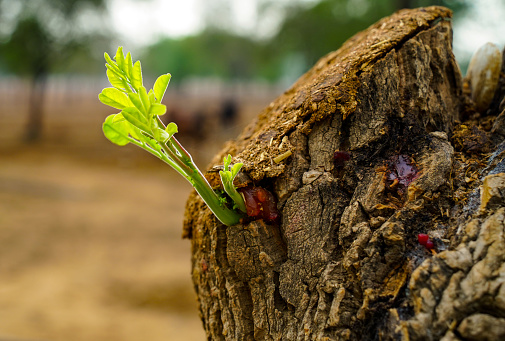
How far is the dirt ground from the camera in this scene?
16.1 ft

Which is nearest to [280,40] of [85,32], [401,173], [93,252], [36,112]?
[85,32]

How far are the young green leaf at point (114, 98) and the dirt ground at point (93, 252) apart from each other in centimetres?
393

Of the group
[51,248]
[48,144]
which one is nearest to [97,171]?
[48,144]

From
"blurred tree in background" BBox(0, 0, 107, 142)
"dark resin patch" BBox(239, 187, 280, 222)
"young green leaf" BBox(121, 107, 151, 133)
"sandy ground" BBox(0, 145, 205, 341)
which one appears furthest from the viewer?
"blurred tree in background" BBox(0, 0, 107, 142)

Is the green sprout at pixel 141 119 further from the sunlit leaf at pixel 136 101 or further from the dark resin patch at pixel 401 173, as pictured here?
the dark resin patch at pixel 401 173

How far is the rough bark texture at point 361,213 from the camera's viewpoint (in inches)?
37.7

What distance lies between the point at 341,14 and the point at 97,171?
9477 millimetres

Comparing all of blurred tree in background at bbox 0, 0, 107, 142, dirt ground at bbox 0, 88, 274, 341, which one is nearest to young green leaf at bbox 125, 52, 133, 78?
dirt ground at bbox 0, 88, 274, 341

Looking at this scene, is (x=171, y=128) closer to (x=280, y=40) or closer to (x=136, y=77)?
(x=136, y=77)

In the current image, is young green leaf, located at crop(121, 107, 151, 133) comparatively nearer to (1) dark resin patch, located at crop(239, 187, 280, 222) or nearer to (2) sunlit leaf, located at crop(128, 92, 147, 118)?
(2) sunlit leaf, located at crop(128, 92, 147, 118)

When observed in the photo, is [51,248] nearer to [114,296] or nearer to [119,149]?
[114,296]

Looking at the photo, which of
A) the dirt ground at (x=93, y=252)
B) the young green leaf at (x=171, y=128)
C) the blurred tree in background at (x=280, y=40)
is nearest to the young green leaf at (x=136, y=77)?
the young green leaf at (x=171, y=128)

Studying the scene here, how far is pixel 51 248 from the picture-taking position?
673 cm

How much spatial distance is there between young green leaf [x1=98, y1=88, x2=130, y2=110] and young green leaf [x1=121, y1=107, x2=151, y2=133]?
0.08 m
